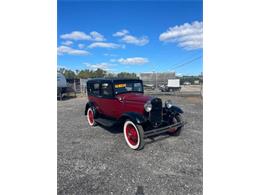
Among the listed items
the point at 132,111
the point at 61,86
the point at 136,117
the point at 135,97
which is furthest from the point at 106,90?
the point at 61,86

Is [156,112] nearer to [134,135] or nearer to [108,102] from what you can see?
[134,135]

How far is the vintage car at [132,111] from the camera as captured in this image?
3849 millimetres

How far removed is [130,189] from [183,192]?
0.73m

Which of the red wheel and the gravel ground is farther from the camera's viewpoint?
the red wheel

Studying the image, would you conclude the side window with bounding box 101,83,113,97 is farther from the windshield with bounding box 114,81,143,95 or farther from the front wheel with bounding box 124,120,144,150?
the front wheel with bounding box 124,120,144,150

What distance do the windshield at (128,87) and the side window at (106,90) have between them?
0.18m

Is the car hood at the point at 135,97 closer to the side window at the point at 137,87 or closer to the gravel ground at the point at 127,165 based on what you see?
the side window at the point at 137,87

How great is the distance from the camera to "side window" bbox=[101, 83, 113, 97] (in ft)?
16.0

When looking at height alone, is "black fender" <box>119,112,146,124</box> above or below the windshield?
below

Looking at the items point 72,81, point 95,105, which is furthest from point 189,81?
point 95,105

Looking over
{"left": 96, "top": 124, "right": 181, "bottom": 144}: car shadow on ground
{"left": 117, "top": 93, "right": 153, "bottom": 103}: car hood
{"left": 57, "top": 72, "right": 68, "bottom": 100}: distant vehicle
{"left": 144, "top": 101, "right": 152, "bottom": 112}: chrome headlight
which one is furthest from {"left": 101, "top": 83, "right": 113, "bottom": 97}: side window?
{"left": 57, "top": 72, "right": 68, "bottom": 100}: distant vehicle

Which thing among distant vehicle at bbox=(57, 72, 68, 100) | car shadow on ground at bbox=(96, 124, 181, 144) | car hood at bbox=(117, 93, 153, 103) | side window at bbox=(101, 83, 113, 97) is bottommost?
car shadow on ground at bbox=(96, 124, 181, 144)

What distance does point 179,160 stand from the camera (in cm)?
321

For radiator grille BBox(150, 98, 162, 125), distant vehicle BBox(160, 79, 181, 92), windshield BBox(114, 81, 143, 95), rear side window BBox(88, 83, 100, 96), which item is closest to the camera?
radiator grille BBox(150, 98, 162, 125)
